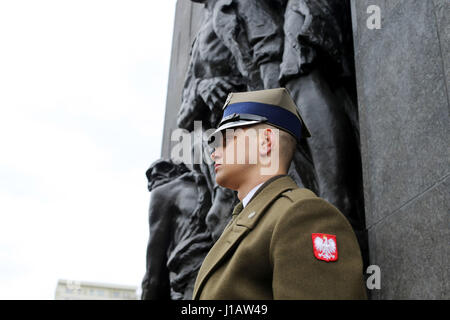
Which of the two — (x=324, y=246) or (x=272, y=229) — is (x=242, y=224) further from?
(x=324, y=246)

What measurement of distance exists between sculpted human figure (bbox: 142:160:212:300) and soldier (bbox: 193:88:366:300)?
420 cm

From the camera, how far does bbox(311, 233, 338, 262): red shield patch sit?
2365 millimetres

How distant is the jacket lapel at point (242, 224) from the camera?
269 centimetres

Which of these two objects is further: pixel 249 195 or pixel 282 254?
pixel 249 195

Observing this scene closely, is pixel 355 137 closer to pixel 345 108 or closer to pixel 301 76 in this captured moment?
pixel 345 108

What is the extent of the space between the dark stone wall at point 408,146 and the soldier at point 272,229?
2.53 ft

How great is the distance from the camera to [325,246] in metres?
2.40

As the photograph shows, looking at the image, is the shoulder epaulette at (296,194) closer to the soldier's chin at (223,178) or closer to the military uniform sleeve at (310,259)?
the military uniform sleeve at (310,259)

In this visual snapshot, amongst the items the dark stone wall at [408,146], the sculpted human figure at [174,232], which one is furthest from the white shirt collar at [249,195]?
the sculpted human figure at [174,232]

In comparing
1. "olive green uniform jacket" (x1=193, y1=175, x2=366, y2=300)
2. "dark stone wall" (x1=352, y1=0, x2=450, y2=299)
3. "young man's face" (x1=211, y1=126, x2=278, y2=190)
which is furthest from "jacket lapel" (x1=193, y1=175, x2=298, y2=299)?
"dark stone wall" (x1=352, y1=0, x2=450, y2=299)

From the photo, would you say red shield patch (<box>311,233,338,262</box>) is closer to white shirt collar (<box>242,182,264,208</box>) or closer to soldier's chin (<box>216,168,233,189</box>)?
white shirt collar (<box>242,182,264,208</box>)

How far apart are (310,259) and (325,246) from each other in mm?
87

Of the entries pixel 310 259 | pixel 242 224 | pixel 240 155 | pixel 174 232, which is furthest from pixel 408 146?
pixel 174 232
